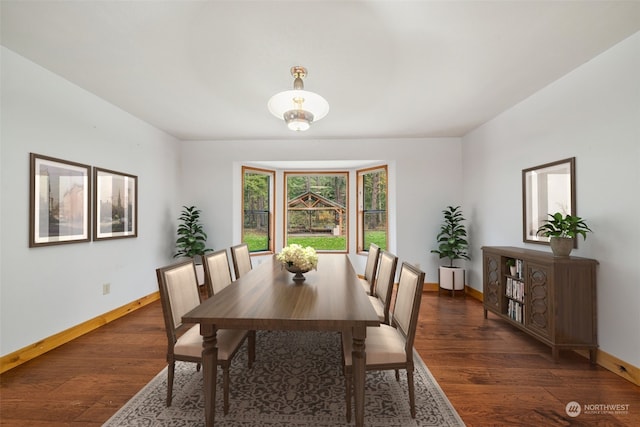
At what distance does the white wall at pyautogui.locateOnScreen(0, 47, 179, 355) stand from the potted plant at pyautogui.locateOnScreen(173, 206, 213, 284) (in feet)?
1.53

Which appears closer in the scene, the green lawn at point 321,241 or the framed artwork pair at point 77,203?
the framed artwork pair at point 77,203

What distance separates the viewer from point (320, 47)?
2213 millimetres

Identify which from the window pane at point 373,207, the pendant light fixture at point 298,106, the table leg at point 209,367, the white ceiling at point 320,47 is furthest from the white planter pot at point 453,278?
the table leg at point 209,367

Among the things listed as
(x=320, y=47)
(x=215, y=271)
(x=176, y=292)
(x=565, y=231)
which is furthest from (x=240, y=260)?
(x=565, y=231)

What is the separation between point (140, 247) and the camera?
3893 millimetres

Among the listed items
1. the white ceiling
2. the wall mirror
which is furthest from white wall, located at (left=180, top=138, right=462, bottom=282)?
the wall mirror

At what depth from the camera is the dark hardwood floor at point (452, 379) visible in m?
1.78

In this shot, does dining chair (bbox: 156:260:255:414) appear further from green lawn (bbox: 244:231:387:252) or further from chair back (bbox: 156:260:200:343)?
green lawn (bbox: 244:231:387:252)

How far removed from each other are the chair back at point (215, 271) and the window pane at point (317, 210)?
3.10 meters

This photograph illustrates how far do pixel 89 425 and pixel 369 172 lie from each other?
492 centimetres

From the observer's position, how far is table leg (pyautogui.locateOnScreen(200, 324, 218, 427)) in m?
1.55

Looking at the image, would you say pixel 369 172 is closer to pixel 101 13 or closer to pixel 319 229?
pixel 319 229

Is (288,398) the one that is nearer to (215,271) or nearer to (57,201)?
(215,271)

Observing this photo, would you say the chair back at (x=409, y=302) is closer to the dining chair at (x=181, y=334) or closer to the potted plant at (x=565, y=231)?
the dining chair at (x=181, y=334)
